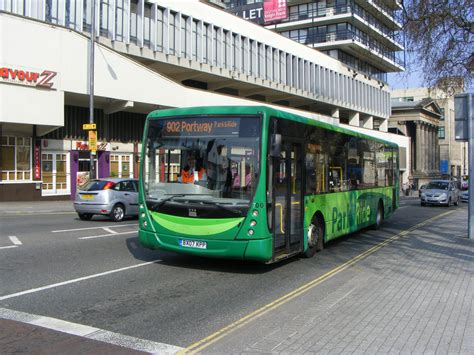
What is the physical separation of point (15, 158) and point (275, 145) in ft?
73.6

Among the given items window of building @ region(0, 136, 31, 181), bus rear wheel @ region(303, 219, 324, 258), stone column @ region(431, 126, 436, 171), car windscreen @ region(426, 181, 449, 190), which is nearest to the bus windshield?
bus rear wheel @ region(303, 219, 324, 258)

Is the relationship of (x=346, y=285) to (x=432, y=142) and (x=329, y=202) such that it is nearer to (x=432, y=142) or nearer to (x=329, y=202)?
(x=329, y=202)

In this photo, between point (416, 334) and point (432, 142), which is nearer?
point (416, 334)

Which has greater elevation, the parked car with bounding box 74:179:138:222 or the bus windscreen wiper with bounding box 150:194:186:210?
the bus windscreen wiper with bounding box 150:194:186:210

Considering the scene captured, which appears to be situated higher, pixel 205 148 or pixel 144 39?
pixel 144 39

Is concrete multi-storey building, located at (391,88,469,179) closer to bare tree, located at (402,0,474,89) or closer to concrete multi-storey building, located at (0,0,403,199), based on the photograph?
concrete multi-storey building, located at (0,0,403,199)

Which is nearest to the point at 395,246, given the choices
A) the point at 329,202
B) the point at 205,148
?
the point at 329,202

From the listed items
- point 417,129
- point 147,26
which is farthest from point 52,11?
point 417,129

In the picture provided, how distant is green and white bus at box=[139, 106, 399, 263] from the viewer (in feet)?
25.7

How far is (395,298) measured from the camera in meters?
6.76

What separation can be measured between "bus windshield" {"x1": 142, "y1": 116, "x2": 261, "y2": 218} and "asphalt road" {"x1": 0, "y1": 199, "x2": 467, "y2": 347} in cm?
124

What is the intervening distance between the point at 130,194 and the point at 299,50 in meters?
38.2

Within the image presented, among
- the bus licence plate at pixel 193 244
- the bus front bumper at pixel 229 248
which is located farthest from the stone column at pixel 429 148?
the bus licence plate at pixel 193 244

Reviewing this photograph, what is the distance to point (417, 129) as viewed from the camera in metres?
81.1
